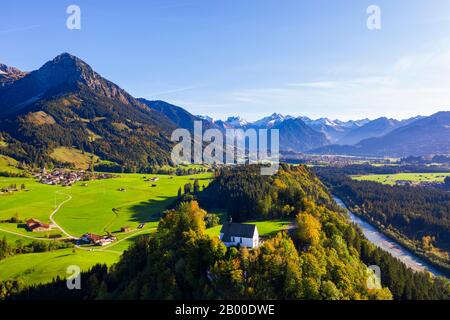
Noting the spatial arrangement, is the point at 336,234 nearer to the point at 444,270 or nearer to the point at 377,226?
the point at 444,270

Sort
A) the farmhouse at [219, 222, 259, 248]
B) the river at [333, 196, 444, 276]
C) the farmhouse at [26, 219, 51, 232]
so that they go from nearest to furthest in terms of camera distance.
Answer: the farmhouse at [219, 222, 259, 248]
the river at [333, 196, 444, 276]
the farmhouse at [26, 219, 51, 232]

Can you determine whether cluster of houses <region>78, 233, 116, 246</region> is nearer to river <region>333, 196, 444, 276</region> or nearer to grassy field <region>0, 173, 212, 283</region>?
grassy field <region>0, 173, 212, 283</region>

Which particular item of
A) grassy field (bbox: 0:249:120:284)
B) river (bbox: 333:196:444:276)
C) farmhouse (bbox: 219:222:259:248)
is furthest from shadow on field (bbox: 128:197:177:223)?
river (bbox: 333:196:444:276)

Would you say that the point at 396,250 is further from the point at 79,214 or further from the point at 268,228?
the point at 79,214

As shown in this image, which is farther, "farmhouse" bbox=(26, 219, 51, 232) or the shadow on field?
the shadow on field

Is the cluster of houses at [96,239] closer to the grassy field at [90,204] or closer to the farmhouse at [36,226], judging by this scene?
the grassy field at [90,204]
